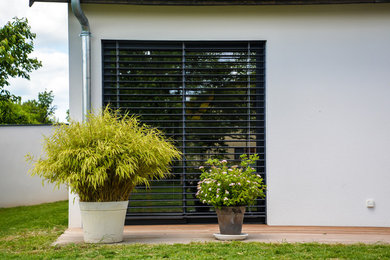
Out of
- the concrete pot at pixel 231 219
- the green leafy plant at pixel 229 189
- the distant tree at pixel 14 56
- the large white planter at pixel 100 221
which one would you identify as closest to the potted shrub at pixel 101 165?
the large white planter at pixel 100 221

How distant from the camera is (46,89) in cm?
4284

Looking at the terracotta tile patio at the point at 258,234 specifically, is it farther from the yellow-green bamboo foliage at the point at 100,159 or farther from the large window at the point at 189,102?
the yellow-green bamboo foliage at the point at 100,159

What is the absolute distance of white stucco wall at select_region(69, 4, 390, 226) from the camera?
688 cm

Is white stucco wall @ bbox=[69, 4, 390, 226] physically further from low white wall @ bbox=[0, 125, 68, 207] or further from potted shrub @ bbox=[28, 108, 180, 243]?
low white wall @ bbox=[0, 125, 68, 207]

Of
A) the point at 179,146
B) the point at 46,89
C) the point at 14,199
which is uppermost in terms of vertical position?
the point at 46,89

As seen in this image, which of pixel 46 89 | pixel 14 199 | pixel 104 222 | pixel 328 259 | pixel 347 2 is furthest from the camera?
pixel 46 89

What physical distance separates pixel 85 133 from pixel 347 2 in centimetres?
421

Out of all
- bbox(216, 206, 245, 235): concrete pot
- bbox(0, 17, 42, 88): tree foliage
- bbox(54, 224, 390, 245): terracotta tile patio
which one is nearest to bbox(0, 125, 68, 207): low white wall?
bbox(0, 17, 42, 88): tree foliage

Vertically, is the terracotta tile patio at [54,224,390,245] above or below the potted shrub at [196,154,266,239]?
below

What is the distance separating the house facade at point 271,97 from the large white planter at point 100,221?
4.69 ft

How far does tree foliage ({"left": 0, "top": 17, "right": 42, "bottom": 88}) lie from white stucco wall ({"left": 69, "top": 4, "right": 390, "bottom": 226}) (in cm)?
537

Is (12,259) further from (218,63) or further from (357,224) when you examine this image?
(357,224)

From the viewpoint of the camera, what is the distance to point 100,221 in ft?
17.9

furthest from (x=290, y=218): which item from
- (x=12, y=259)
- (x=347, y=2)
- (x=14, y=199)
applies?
(x=14, y=199)
